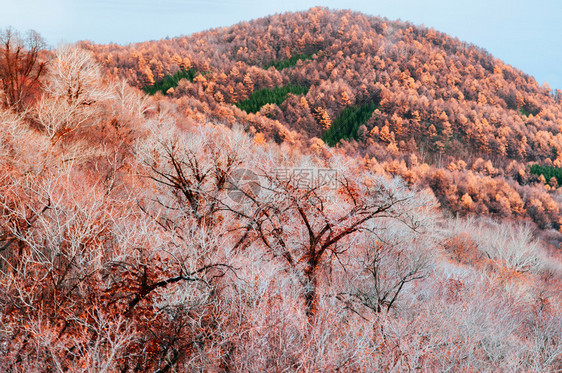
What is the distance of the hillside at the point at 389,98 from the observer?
7956 centimetres

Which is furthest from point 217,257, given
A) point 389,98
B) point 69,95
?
point 389,98

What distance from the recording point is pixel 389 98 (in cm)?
10925

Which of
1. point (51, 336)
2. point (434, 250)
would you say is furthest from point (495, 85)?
point (51, 336)

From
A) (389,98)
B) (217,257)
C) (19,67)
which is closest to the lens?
(217,257)

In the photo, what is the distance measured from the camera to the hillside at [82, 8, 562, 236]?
79.6m

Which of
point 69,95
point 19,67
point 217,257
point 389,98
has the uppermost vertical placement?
point 389,98

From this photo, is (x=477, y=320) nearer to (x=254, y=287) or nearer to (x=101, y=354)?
(x=254, y=287)

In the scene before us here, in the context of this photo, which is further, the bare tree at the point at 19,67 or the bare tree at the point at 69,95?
the bare tree at the point at 19,67

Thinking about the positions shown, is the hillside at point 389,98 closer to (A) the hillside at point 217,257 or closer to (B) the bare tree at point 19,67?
(A) the hillside at point 217,257

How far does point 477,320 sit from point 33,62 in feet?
123

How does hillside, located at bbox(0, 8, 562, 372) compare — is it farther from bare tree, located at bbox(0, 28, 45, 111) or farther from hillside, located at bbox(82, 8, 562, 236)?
hillside, located at bbox(82, 8, 562, 236)

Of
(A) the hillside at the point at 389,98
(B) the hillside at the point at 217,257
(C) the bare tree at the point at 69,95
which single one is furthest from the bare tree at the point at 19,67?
(A) the hillside at the point at 389,98

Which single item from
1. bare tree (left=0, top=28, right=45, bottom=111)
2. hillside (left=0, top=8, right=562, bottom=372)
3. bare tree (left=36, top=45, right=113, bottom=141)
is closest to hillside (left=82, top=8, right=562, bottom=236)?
hillside (left=0, top=8, right=562, bottom=372)

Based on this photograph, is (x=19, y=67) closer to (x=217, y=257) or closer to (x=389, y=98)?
(x=217, y=257)
